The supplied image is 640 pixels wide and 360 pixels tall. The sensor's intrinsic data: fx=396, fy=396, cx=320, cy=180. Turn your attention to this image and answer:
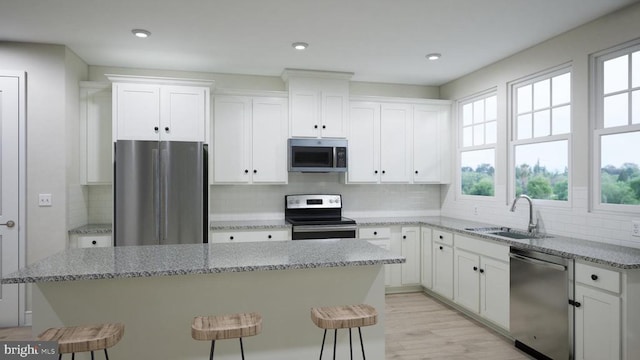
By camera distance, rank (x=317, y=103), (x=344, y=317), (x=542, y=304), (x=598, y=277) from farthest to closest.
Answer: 1. (x=317, y=103)
2. (x=542, y=304)
3. (x=598, y=277)
4. (x=344, y=317)

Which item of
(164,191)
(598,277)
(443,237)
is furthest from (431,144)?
(164,191)

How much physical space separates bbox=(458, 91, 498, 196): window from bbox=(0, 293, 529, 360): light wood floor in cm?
145

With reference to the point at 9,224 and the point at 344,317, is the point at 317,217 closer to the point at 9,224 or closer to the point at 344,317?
the point at 344,317

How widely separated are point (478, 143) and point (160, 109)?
11.5 feet

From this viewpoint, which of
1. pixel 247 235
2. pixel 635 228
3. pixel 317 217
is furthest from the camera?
pixel 317 217

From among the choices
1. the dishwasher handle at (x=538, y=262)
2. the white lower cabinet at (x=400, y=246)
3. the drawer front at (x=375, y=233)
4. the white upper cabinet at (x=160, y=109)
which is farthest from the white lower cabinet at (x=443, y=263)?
the white upper cabinet at (x=160, y=109)

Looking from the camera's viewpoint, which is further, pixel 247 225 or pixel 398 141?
pixel 398 141

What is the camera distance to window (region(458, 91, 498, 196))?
438cm

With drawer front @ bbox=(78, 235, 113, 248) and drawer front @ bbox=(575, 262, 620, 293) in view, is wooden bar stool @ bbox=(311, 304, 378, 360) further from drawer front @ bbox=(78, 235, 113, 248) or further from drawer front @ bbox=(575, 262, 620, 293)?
drawer front @ bbox=(78, 235, 113, 248)

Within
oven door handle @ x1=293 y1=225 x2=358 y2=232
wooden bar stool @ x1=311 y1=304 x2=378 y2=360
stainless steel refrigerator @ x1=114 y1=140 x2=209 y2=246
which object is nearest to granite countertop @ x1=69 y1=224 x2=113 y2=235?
stainless steel refrigerator @ x1=114 y1=140 x2=209 y2=246

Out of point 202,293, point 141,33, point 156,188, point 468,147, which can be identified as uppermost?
point 141,33

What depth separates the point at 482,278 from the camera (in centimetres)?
357

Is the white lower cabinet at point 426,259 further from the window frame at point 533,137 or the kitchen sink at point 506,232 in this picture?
the window frame at point 533,137

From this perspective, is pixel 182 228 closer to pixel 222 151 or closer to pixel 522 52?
pixel 222 151
